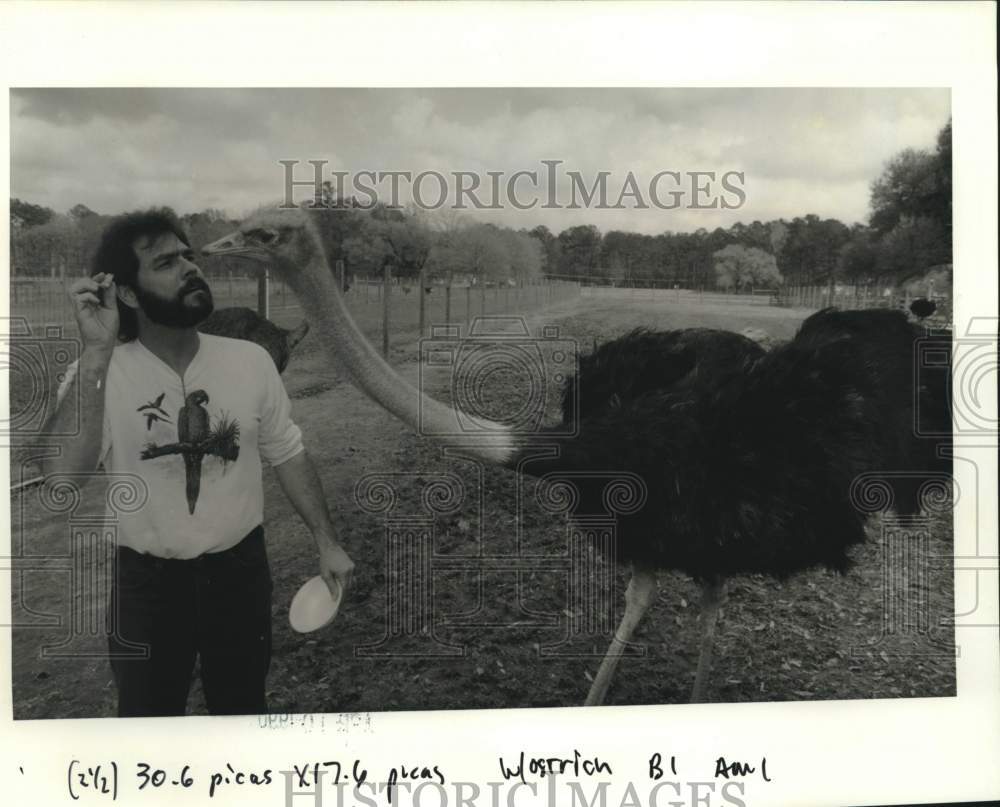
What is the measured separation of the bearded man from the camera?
7.29 feet

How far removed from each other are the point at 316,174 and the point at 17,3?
91cm

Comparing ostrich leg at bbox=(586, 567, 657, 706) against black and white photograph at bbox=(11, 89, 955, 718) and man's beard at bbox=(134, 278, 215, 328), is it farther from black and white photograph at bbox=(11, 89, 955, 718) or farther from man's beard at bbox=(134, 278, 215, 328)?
man's beard at bbox=(134, 278, 215, 328)

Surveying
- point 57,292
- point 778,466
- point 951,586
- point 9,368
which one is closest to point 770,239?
point 778,466

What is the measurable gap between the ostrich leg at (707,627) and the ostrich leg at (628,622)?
0.15 metres

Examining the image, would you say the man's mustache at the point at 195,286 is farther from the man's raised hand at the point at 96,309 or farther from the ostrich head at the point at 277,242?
the man's raised hand at the point at 96,309

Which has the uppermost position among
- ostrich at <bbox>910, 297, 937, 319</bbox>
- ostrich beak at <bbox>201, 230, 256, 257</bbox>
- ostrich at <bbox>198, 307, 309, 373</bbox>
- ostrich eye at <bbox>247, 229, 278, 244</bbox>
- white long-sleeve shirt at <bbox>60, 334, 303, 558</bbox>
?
ostrich eye at <bbox>247, 229, 278, 244</bbox>

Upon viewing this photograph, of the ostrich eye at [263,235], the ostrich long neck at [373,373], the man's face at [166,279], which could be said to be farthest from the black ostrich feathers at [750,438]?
the man's face at [166,279]

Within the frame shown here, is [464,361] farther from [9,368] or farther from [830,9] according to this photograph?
[830,9]

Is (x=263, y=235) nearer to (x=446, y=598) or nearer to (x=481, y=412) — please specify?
(x=481, y=412)

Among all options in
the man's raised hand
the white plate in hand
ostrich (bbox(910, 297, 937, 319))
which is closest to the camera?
the man's raised hand

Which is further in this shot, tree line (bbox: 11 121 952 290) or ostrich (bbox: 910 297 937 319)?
ostrich (bbox: 910 297 937 319)

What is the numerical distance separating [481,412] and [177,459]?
2.70 ft

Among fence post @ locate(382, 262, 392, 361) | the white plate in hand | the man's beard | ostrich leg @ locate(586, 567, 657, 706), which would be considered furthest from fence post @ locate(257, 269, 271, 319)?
ostrich leg @ locate(586, 567, 657, 706)

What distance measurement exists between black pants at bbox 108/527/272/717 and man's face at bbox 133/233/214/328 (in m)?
0.64
